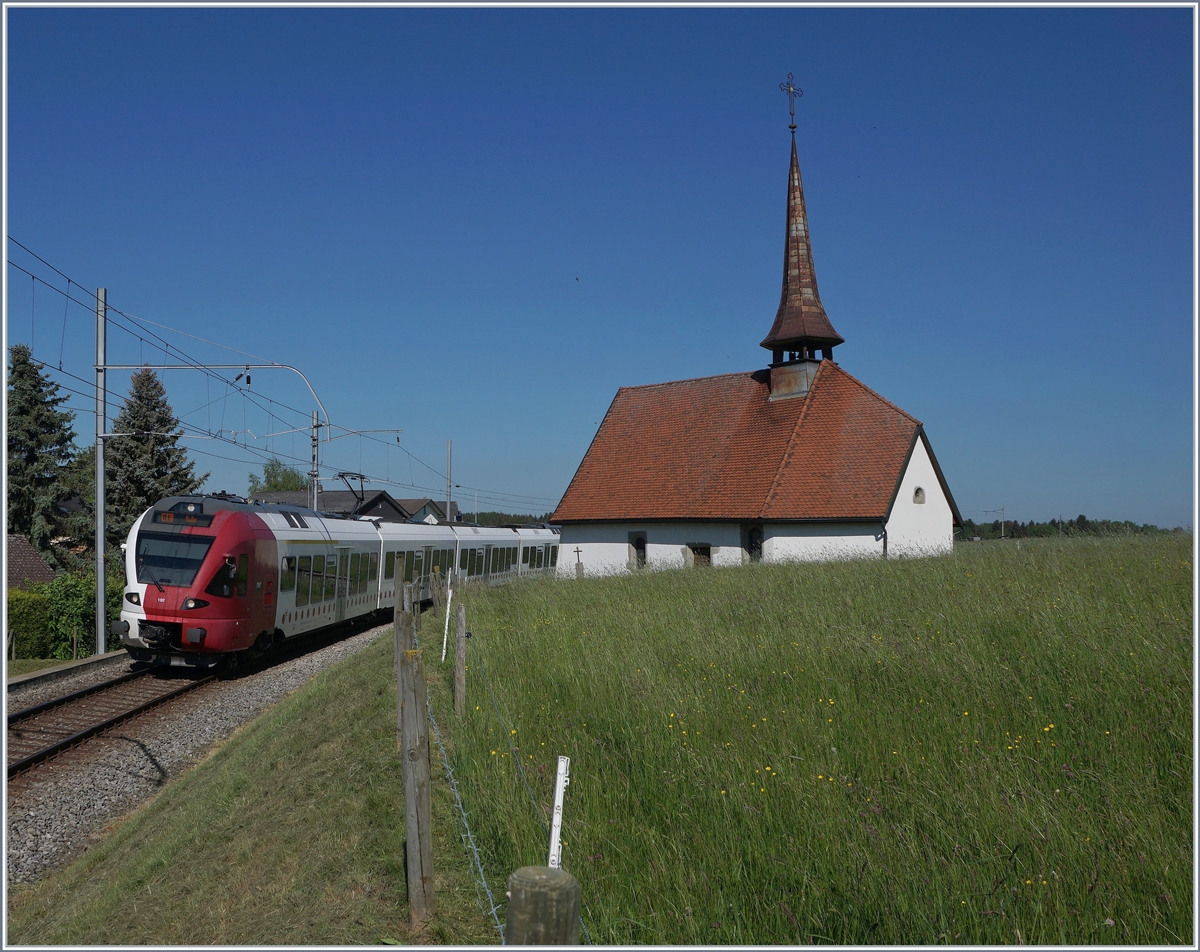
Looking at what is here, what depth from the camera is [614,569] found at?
107 feet

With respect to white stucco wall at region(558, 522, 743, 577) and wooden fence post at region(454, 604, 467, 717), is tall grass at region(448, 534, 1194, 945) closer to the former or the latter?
wooden fence post at region(454, 604, 467, 717)

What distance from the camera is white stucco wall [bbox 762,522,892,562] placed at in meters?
27.0

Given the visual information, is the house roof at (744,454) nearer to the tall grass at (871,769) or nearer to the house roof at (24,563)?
the tall grass at (871,769)

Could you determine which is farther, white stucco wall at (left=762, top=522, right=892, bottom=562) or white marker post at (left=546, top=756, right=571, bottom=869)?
white stucco wall at (left=762, top=522, right=892, bottom=562)

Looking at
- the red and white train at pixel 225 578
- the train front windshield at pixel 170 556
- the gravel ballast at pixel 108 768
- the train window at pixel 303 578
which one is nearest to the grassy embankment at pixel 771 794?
the gravel ballast at pixel 108 768

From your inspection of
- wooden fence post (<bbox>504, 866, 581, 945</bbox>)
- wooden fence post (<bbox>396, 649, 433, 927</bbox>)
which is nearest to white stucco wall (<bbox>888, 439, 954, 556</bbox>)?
wooden fence post (<bbox>396, 649, 433, 927</bbox>)

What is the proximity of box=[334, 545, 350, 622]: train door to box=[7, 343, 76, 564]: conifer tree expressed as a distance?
28.8 meters

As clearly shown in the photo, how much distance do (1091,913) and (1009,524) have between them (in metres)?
54.8

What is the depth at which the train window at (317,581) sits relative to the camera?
1983cm

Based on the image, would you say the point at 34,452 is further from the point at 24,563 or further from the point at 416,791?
the point at 416,791

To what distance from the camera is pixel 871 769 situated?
5410mm

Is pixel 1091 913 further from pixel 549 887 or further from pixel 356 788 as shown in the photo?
pixel 356 788

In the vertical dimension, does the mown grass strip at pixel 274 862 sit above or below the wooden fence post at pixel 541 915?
below

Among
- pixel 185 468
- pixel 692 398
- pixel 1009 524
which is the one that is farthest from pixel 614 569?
pixel 1009 524
